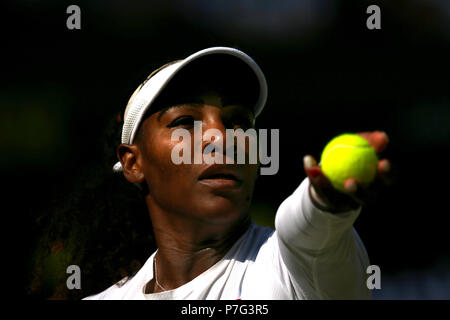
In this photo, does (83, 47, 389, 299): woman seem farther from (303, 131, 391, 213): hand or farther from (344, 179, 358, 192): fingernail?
(344, 179, 358, 192): fingernail

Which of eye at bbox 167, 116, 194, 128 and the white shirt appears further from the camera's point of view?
eye at bbox 167, 116, 194, 128

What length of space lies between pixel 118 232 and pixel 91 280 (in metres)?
0.27

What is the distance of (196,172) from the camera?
213 cm

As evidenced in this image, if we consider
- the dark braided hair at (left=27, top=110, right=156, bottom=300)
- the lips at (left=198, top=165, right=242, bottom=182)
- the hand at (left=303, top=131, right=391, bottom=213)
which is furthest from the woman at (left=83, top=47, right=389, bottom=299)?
the dark braided hair at (left=27, top=110, right=156, bottom=300)

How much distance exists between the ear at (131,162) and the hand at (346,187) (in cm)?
99

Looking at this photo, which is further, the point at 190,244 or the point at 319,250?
the point at 190,244

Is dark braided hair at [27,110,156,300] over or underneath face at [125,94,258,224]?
underneath

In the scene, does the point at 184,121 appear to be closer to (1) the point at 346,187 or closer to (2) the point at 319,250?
(2) the point at 319,250

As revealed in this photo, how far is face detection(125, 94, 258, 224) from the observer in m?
2.11

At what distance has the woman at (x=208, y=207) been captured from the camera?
6.15 feet

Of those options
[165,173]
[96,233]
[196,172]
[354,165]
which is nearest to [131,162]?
[165,173]

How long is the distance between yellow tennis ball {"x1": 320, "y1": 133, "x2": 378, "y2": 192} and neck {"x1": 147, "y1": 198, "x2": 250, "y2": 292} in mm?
653

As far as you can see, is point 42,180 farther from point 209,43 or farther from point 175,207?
point 175,207

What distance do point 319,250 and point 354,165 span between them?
0.95 feet
